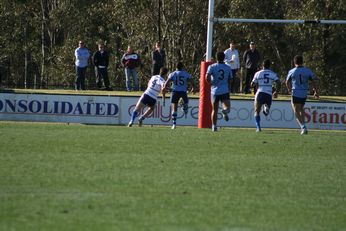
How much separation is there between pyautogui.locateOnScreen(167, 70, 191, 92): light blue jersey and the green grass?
6473mm

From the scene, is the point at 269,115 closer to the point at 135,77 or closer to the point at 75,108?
the point at 75,108

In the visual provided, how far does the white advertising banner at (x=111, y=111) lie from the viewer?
28812mm

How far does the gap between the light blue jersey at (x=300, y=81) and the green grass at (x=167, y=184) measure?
4644 mm

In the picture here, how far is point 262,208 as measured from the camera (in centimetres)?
1048

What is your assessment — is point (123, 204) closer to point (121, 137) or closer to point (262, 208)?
point (262, 208)

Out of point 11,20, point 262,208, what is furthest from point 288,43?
point 262,208

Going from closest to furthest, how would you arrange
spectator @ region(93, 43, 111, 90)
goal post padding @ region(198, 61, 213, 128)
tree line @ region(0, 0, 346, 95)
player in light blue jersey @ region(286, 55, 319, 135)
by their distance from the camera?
player in light blue jersey @ region(286, 55, 319, 135), goal post padding @ region(198, 61, 213, 128), spectator @ region(93, 43, 111, 90), tree line @ region(0, 0, 346, 95)

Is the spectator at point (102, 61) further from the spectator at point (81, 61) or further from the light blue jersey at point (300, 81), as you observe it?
the light blue jersey at point (300, 81)

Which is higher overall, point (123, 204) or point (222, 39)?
point (222, 39)

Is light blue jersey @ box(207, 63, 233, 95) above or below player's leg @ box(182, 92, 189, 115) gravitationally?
above

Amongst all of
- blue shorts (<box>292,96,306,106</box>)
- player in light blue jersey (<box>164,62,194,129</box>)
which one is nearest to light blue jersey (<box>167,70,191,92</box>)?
player in light blue jersey (<box>164,62,194,129</box>)

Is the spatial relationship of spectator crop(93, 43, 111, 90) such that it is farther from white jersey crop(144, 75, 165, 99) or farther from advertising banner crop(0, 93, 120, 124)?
white jersey crop(144, 75, 165, 99)

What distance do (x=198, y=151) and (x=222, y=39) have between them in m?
31.7

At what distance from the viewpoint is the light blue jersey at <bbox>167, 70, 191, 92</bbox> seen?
25.5 meters
